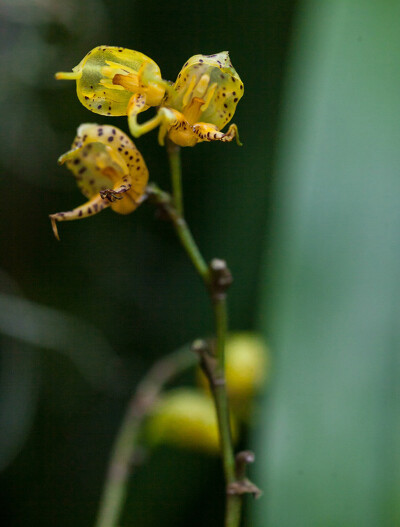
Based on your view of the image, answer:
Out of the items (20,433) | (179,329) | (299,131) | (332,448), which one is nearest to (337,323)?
(332,448)

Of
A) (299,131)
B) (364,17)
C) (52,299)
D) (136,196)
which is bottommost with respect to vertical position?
(52,299)

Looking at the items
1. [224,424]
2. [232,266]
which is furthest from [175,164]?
[232,266]

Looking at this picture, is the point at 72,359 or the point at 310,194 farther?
the point at 72,359

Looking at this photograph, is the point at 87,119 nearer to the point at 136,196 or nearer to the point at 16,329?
the point at 16,329

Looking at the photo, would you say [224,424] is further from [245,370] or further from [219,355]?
[245,370]

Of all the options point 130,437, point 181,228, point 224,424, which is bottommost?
point 130,437

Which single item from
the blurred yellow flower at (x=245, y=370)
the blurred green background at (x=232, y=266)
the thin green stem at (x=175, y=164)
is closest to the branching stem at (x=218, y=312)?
the thin green stem at (x=175, y=164)

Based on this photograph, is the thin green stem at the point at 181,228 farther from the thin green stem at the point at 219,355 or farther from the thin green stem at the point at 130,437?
the thin green stem at the point at 130,437
